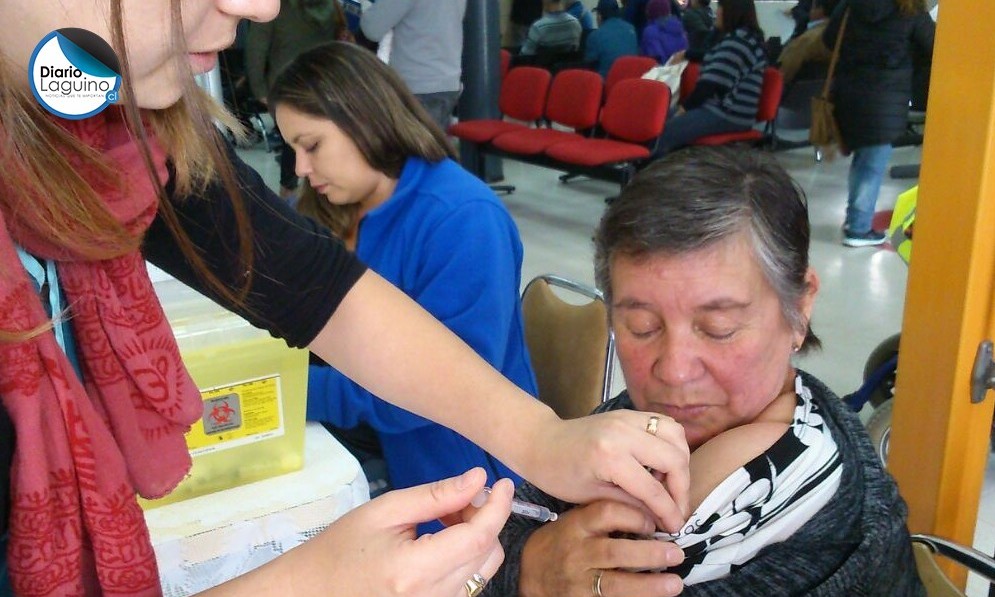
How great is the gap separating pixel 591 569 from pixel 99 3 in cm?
73

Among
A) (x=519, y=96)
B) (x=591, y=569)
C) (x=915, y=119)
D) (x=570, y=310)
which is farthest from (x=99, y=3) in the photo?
(x=915, y=119)

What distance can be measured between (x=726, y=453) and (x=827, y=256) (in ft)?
12.3

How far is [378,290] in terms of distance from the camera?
38.9 inches

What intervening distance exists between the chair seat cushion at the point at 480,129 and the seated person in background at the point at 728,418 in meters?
4.53

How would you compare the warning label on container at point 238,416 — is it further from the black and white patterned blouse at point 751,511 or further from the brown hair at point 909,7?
the brown hair at point 909,7

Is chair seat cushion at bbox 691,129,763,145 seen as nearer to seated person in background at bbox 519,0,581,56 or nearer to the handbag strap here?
the handbag strap

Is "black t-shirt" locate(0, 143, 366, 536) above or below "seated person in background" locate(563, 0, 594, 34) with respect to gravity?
below

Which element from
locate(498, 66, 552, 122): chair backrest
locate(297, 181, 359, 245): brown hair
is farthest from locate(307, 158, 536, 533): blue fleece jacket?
locate(498, 66, 552, 122): chair backrest

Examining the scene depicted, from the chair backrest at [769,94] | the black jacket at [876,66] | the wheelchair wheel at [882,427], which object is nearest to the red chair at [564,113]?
the chair backrest at [769,94]

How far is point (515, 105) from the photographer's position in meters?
6.09


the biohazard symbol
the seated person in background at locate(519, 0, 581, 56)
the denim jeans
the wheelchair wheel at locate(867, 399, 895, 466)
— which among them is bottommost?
the wheelchair wheel at locate(867, 399, 895, 466)

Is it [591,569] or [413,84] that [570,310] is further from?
[413,84]

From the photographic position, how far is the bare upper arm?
0.95m

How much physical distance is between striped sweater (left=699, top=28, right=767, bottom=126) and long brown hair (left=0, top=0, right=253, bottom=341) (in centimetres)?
469
